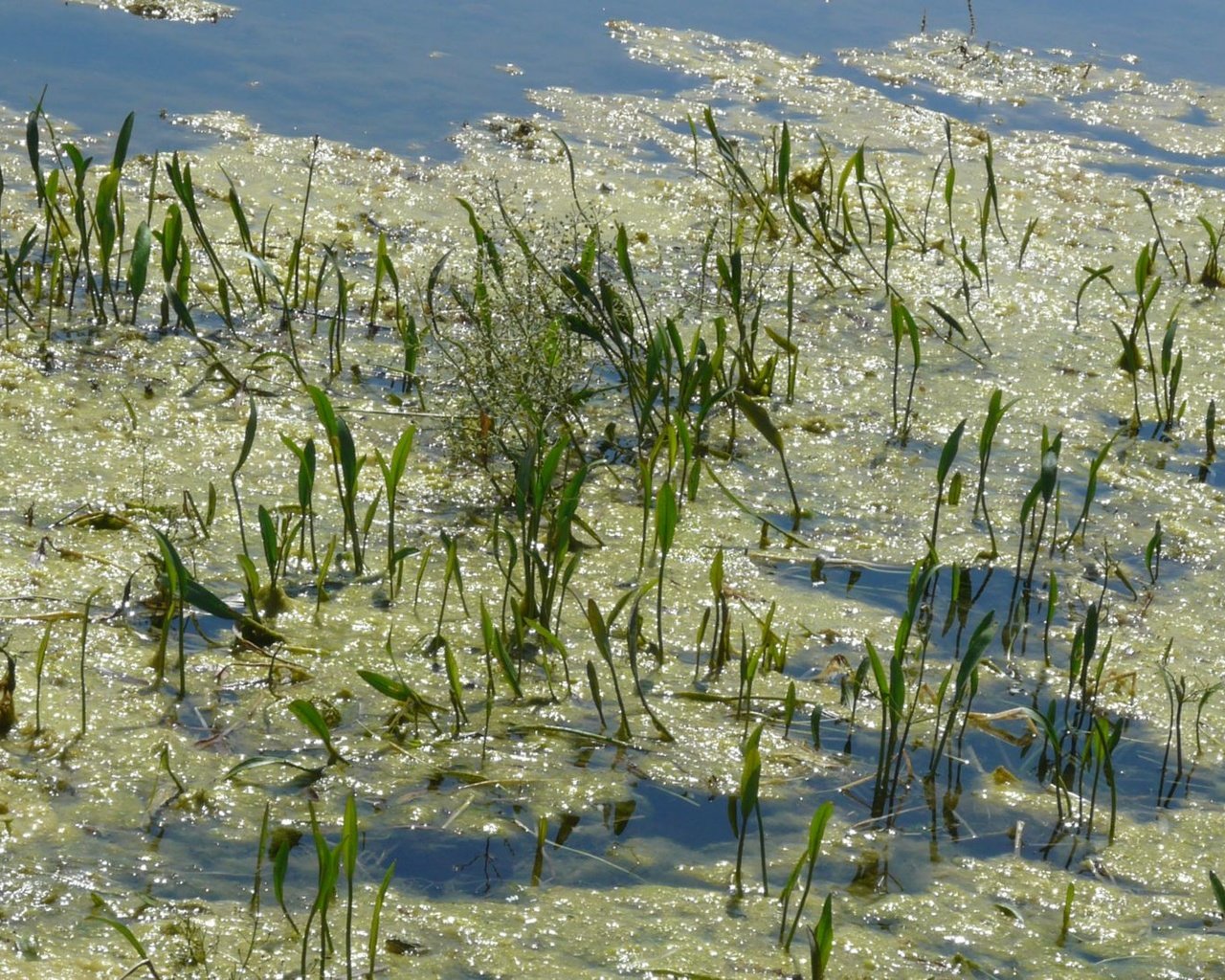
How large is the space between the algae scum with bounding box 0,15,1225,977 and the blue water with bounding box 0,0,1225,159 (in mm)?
568

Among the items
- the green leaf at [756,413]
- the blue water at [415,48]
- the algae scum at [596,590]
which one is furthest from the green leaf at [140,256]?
the blue water at [415,48]

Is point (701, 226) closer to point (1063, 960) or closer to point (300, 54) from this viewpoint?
point (300, 54)

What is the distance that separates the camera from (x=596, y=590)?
2990 millimetres

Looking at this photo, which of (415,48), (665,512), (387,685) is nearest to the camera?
(387,685)

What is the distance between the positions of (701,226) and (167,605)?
2.69 metres

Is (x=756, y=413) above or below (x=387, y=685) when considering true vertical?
above

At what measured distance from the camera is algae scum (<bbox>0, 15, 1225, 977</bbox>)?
213 centimetres

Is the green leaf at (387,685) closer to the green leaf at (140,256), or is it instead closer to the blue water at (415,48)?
the green leaf at (140,256)

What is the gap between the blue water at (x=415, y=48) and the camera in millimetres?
5639

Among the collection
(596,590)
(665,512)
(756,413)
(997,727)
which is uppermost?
(756,413)

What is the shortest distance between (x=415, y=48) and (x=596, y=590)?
172 inches

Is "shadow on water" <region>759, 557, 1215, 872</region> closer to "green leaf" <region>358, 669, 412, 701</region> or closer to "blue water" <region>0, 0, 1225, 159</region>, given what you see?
"green leaf" <region>358, 669, 412, 701</region>

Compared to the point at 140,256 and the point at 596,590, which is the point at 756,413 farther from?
the point at 140,256

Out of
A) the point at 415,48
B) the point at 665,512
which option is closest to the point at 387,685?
the point at 665,512
